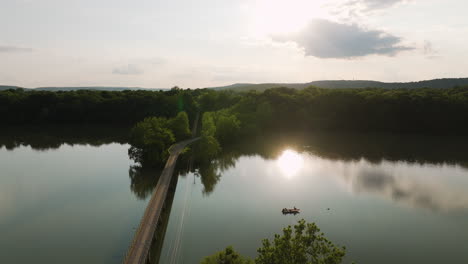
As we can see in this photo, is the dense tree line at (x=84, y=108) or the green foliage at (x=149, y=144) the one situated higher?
the dense tree line at (x=84, y=108)

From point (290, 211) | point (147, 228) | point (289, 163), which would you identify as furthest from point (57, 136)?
point (290, 211)

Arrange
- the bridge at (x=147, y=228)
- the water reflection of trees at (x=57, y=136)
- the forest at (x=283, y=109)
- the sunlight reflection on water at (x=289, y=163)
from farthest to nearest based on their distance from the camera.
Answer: the forest at (x=283, y=109) → the water reflection of trees at (x=57, y=136) → the sunlight reflection on water at (x=289, y=163) → the bridge at (x=147, y=228)

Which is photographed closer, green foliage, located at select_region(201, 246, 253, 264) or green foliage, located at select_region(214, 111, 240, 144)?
green foliage, located at select_region(201, 246, 253, 264)

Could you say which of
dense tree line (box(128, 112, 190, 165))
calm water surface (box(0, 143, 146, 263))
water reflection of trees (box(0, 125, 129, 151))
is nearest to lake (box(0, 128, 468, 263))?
calm water surface (box(0, 143, 146, 263))

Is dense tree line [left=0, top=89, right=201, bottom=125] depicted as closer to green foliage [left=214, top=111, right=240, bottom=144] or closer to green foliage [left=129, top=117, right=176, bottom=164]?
green foliage [left=214, top=111, right=240, bottom=144]

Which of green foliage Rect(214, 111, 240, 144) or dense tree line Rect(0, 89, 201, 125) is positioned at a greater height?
dense tree line Rect(0, 89, 201, 125)

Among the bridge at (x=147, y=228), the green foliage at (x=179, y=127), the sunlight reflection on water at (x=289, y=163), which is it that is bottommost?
the sunlight reflection on water at (x=289, y=163)

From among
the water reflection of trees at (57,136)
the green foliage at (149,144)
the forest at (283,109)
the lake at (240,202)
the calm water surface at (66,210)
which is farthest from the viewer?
the forest at (283,109)

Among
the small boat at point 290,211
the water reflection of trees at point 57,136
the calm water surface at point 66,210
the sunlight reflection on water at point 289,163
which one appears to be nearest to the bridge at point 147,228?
the calm water surface at point 66,210

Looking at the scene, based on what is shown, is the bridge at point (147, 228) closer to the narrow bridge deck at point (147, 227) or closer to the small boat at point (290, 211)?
the narrow bridge deck at point (147, 227)
